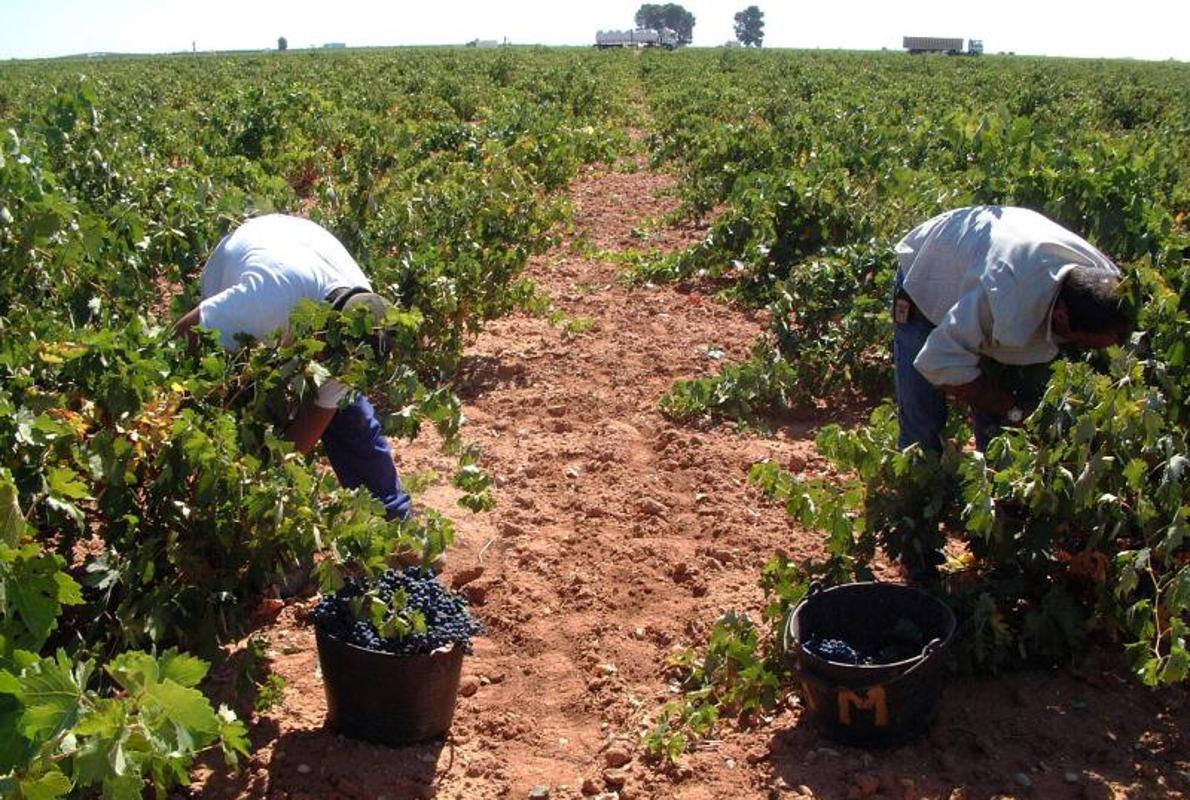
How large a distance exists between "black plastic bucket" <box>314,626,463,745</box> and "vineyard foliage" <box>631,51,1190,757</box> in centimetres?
67

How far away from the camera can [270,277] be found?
4043mm

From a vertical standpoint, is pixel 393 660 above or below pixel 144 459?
below

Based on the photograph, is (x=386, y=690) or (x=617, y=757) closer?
(x=386, y=690)

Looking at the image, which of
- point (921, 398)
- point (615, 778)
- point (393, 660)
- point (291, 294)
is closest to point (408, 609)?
point (393, 660)

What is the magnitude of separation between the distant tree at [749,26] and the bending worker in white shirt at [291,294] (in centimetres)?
12356

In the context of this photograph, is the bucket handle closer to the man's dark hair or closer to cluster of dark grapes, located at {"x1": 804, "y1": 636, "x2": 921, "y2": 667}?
cluster of dark grapes, located at {"x1": 804, "y1": 636, "x2": 921, "y2": 667}

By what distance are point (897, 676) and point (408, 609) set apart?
140 centimetres

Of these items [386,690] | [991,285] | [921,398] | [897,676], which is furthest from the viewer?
[921,398]

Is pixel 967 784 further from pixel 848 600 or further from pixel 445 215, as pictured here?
pixel 445 215

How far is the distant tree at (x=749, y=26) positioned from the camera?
123 meters

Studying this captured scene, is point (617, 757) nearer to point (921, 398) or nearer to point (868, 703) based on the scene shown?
point (868, 703)

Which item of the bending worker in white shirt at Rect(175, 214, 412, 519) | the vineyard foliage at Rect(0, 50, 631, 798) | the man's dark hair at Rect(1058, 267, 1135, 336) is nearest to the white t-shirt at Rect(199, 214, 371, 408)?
the bending worker in white shirt at Rect(175, 214, 412, 519)

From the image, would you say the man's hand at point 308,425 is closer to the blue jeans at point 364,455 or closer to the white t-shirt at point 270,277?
the white t-shirt at point 270,277

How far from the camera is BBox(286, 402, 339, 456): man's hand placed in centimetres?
413
